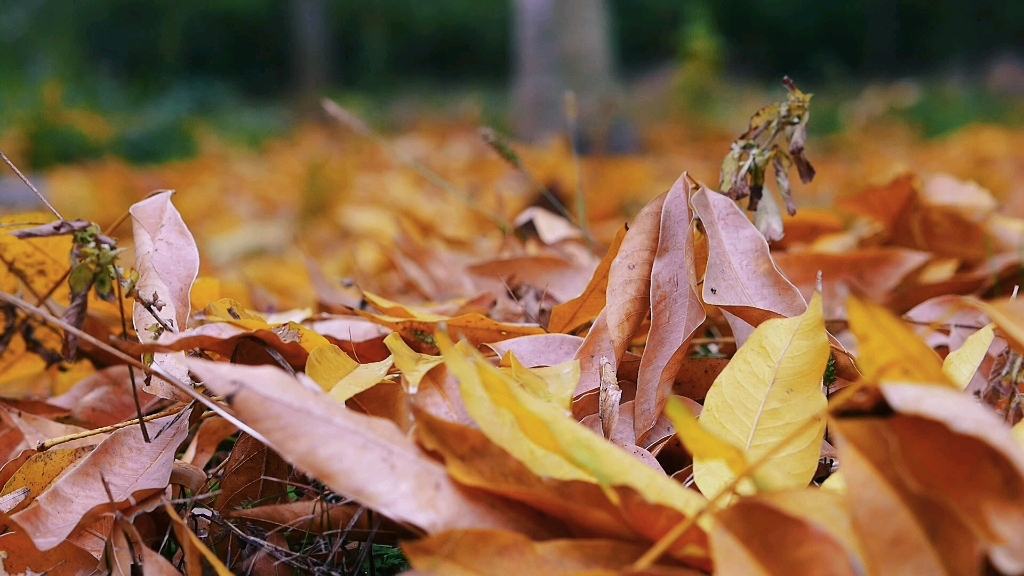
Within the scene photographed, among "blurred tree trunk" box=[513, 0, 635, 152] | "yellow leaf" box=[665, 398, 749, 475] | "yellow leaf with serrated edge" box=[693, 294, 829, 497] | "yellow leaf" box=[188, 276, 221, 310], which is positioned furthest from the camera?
"blurred tree trunk" box=[513, 0, 635, 152]

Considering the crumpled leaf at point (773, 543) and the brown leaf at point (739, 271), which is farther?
the brown leaf at point (739, 271)

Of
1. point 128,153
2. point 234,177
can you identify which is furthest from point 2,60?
point 234,177

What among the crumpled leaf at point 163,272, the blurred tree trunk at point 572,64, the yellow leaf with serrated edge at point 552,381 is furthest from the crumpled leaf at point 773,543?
the blurred tree trunk at point 572,64

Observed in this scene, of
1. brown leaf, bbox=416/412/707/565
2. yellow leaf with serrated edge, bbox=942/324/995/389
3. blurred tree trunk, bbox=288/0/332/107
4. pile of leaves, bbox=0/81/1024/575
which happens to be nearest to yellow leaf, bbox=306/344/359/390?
pile of leaves, bbox=0/81/1024/575

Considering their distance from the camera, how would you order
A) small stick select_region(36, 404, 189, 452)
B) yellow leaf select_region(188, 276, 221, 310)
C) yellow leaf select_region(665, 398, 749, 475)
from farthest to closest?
1. yellow leaf select_region(188, 276, 221, 310)
2. small stick select_region(36, 404, 189, 452)
3. yellow leaf select_region(665, 398, 749, 475)

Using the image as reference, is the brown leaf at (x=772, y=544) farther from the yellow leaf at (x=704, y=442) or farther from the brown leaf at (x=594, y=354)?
the brown leaf at (x=594, y=354)

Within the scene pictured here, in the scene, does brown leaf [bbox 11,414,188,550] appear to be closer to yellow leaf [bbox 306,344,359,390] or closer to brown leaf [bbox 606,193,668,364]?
yellow leaf [bbox 306,344,359,390]
